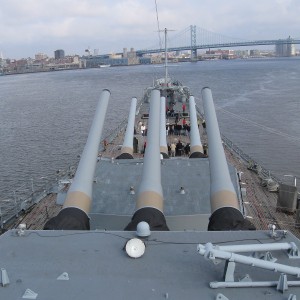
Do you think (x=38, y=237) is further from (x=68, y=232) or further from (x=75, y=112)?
(x=75, y=112)

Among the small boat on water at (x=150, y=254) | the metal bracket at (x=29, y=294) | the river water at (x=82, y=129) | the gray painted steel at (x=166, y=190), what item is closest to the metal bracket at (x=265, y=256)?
the small boat on water at (x=150, y=254)

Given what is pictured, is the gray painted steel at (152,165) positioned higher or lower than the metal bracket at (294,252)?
higher

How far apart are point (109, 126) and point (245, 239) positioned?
24170 mm

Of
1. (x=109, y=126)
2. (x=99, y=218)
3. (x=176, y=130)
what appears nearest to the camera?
(x=99, y=218)

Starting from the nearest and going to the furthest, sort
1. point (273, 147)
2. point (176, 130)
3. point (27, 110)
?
point (176, 130), point (273, 147), point (27, 110)

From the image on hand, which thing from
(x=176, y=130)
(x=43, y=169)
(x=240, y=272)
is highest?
(x=240, y=272)

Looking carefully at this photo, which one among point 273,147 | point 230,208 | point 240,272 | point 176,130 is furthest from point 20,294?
point 273,147

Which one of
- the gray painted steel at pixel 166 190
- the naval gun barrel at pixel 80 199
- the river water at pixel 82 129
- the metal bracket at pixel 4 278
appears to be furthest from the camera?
the river water at pixel 82 129

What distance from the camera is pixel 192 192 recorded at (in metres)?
6.45

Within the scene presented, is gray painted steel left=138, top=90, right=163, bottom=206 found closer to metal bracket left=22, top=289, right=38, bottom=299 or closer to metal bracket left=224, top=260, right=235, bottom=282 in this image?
metal bracket left=224, top=260, right=235, bottom=282

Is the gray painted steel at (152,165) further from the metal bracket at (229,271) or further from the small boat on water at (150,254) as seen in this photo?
the metal bracket at (229,271)

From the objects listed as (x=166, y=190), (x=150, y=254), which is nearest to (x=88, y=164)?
(x=150, y=254)

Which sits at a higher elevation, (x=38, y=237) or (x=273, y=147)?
(x=38, y=237)

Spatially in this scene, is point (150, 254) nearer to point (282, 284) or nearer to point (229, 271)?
point (229, 271)
